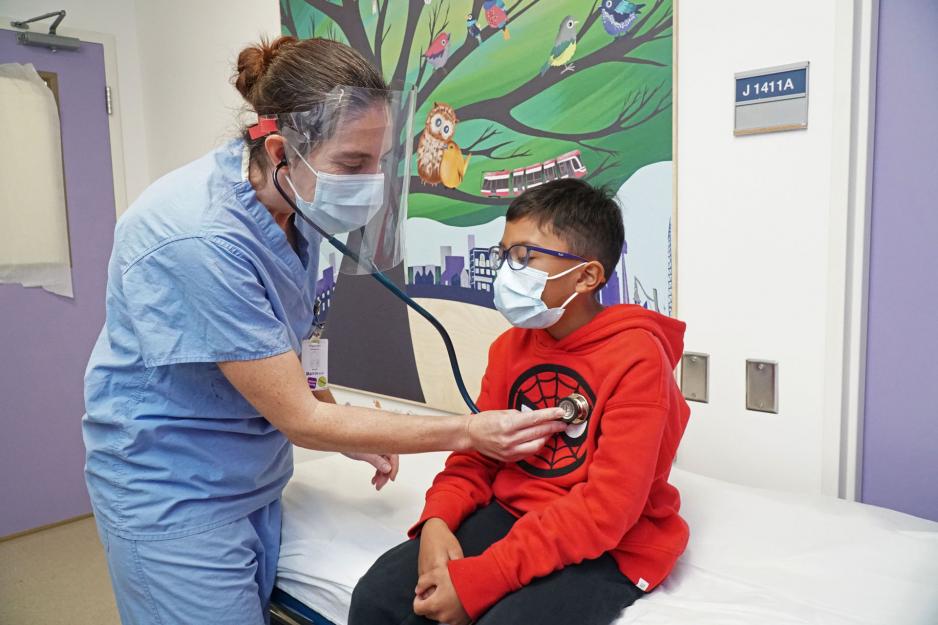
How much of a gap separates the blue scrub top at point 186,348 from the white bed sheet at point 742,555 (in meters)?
0.19

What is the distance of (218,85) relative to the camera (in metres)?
2.97

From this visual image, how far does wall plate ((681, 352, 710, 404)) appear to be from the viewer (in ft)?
5.43

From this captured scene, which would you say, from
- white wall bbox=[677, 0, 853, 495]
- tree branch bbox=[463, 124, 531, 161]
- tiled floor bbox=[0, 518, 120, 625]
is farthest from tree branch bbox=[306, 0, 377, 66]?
tiled floor bbox=[0, 518, 120, 625]

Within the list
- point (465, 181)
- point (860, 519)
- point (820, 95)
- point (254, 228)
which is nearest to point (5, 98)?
point (465, 181)

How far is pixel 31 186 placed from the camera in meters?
3.00

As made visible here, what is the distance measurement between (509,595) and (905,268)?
1048mm

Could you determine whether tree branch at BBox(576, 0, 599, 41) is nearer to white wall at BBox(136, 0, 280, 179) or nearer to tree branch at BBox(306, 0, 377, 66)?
tree branch at BBox(306, 0, 377, 66)

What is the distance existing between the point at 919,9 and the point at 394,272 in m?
1.56

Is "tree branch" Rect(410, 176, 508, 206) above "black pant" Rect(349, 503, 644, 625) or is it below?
above

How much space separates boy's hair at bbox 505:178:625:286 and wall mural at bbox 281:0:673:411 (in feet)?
1.07

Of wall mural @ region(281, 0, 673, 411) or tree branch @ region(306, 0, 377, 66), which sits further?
tree branch @ region(306, 0, 377, 66)

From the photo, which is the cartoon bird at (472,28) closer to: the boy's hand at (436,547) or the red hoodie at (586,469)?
the red hoodie at (586,469)

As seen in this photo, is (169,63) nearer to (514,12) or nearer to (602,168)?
(514,12)

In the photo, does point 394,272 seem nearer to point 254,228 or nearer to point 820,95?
point 254,228
